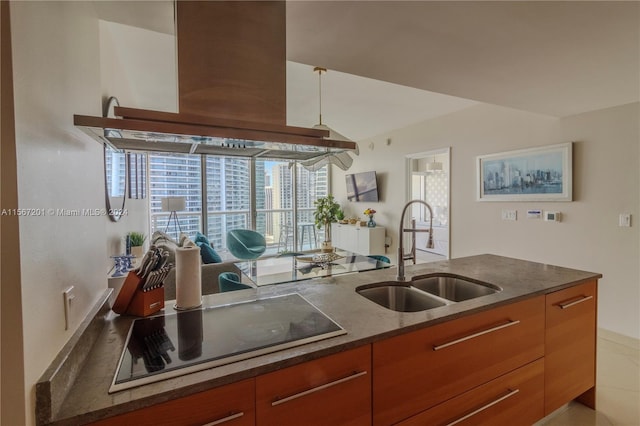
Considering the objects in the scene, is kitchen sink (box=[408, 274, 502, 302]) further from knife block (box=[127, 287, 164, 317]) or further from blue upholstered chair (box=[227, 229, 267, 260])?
blue upholstered chair (box=[227, 229, 267, 260])

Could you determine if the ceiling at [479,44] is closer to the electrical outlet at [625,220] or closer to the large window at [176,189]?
the electrical outlet at [625,220]

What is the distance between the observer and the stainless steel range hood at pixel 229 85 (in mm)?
1106

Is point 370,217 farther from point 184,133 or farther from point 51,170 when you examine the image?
point 51,170

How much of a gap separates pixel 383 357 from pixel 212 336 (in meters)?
0.63

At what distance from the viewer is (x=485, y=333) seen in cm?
134

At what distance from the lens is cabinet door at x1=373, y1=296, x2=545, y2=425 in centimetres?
111

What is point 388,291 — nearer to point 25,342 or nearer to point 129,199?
point 25,342

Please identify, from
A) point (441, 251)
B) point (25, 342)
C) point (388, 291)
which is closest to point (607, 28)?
point (388, 291)

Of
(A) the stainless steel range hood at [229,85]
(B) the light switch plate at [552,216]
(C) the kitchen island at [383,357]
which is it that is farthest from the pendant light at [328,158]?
(B) the light switch plate at [552,216]

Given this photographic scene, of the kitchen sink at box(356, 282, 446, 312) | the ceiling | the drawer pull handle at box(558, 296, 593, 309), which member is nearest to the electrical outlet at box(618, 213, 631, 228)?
the ceiling

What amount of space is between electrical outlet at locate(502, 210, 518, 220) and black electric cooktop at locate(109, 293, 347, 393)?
10.8 ft

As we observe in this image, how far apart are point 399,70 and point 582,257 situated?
9.20 feet

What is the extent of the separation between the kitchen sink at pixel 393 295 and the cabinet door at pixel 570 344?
2.34ft

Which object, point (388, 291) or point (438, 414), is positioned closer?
point (438, 414)
